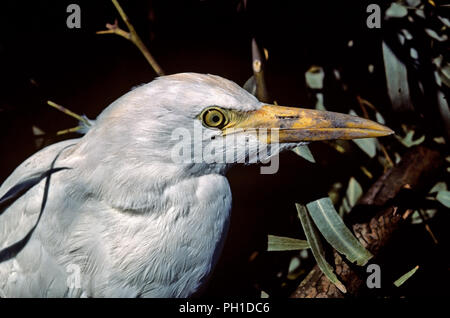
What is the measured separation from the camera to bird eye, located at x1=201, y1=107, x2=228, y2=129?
141 cm

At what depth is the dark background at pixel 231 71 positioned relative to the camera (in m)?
2.23

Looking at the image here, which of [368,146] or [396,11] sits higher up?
[396,11]

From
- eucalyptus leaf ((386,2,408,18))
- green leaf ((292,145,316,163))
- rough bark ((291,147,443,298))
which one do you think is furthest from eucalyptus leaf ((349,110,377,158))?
eucalyptus leaf ((386,2,408,18))

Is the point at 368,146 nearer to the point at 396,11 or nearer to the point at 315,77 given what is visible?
the point at 315,77

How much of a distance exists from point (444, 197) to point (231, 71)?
1212 mm

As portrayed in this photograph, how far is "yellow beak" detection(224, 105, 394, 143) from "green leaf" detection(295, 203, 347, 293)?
17.0 inches

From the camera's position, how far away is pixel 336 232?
1764mm

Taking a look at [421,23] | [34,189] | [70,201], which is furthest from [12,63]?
[421,23]

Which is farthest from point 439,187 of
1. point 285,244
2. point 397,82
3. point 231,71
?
point 231,71

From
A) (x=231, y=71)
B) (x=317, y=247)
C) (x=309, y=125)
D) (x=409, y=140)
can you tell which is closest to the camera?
(x=309, y=125)

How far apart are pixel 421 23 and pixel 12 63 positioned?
6.54ft

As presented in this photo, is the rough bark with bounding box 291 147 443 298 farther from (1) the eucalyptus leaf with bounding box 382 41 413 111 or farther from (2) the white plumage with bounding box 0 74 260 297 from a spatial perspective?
(2) the white plumage with bounding box 0 74 260 297

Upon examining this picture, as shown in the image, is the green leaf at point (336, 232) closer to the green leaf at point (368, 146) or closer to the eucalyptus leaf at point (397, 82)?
the green leaf at point (368, 146)

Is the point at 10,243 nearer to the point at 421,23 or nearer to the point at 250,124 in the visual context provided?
the point at 250,124
